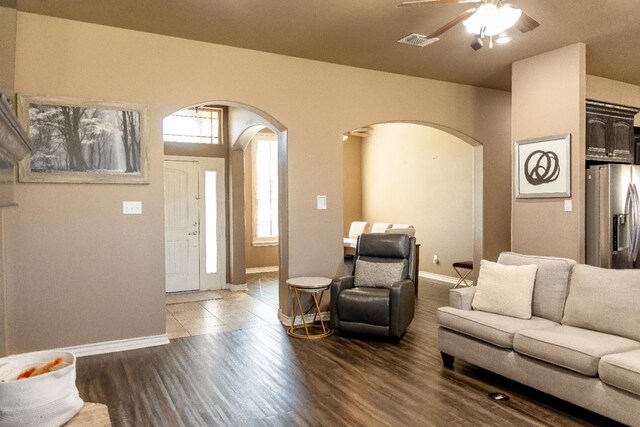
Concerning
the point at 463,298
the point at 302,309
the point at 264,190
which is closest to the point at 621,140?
the point at 463,298

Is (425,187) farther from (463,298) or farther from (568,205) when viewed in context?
(463,298)

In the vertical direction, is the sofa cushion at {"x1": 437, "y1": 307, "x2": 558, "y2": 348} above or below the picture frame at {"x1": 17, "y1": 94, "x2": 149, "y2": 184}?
below

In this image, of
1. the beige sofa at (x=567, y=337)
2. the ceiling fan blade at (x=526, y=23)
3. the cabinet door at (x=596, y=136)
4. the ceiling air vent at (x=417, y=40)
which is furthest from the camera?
the cabinet door at (x=596, y=136)

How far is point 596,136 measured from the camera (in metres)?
4.80

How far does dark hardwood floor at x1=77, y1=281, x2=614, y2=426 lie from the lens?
108 inches

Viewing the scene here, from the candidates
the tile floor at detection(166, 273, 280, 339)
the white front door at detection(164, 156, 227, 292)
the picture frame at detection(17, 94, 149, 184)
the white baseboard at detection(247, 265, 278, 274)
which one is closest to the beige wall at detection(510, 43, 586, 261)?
the tile floor at detection(166, 273, 280, 339)

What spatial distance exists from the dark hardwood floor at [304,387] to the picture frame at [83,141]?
165 cm

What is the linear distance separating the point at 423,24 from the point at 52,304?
412 centimetres

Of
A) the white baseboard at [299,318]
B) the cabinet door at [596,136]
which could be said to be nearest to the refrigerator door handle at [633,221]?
the cabinet door at [596,136]

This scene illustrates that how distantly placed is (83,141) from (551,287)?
13.5 ft

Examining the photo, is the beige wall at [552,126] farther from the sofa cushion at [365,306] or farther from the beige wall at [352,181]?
the beige wall at [352,181]

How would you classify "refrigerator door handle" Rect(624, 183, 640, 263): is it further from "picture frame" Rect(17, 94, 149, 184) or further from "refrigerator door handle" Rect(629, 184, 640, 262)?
"picture frame" Rect(17, 94, 149, 184)

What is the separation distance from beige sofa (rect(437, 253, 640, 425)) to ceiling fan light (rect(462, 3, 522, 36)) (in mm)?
1850

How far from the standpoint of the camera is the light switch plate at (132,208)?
407 cm
